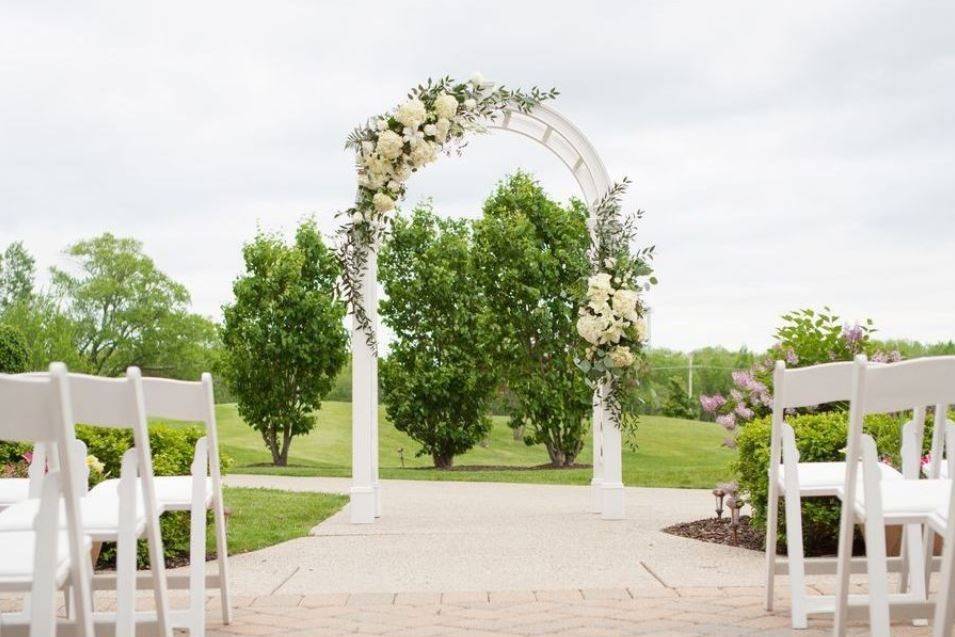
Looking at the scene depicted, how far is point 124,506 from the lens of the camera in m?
3.29

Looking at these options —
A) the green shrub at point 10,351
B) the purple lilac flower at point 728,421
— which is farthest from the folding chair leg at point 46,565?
the green shrub at point 10,351

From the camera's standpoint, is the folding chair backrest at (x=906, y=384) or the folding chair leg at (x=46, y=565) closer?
the folding chair leg at (x=46, y=565)

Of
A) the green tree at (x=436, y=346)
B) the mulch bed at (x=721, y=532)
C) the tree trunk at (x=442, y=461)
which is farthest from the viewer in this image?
the tree trunk at (x=442, y=461)

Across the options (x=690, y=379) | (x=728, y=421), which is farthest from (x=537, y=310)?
(x=690, y=379)

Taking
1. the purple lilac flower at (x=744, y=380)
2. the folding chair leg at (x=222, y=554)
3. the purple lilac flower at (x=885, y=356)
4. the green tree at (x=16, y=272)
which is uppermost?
the green tree at (x=16, y=272)

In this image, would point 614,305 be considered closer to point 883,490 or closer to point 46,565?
point 883,490

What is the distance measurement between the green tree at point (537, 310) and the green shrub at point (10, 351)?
292 inches

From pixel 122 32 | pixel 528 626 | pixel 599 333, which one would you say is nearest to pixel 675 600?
pixel 528 626

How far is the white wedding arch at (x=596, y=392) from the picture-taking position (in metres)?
8.39

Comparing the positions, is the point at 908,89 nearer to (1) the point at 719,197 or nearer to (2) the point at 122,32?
(1) the point at 719,197

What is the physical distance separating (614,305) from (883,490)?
488 cm

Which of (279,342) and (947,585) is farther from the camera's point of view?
(279,342)

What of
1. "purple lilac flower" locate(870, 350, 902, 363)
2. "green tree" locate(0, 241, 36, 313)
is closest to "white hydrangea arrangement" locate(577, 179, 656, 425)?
"purple lilac flower" locate(870, 350, 902, 363)

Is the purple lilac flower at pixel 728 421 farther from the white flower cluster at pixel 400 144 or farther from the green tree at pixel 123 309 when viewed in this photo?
the green tree at pixel 123 309
